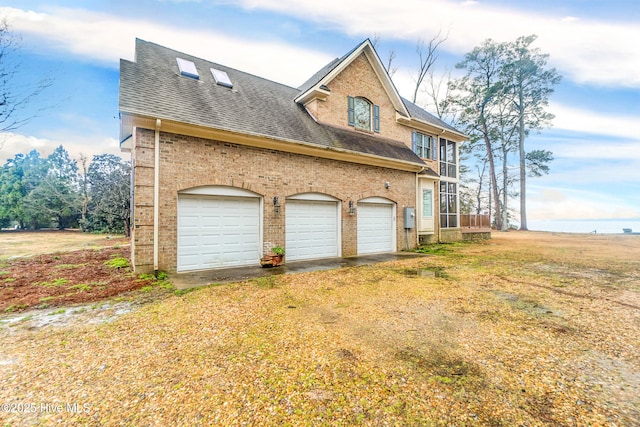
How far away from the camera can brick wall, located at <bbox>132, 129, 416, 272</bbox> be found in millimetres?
6777

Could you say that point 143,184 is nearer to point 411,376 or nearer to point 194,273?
point 194,273

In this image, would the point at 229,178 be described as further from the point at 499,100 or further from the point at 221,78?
the point at 499,100

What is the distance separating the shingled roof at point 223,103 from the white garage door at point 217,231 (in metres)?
2.25

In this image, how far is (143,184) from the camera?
6.75m

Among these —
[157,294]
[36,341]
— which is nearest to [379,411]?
[36,341]

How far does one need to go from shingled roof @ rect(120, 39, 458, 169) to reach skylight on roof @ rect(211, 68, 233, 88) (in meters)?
0.19

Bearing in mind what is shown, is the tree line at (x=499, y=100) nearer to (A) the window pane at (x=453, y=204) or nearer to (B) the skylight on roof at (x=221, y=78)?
(A) the window pane at (x=453, y=204)

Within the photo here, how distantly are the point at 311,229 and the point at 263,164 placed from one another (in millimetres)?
3018

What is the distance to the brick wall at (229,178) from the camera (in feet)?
22.2

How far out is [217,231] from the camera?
26.3 ft

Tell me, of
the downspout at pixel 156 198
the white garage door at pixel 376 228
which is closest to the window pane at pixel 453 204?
the white garage door at pixel 376 228

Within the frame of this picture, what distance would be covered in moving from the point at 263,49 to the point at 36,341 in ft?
49.7

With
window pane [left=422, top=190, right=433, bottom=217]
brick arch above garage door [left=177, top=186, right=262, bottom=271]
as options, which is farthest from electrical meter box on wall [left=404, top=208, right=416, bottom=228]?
brick arch above garage door [left=177, top=186, right=262, bottom=271]

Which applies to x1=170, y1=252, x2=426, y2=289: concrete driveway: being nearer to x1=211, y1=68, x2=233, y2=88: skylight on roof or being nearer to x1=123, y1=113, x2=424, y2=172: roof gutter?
x1=123, y1=113, x2=424, y2=172: roof gutter
